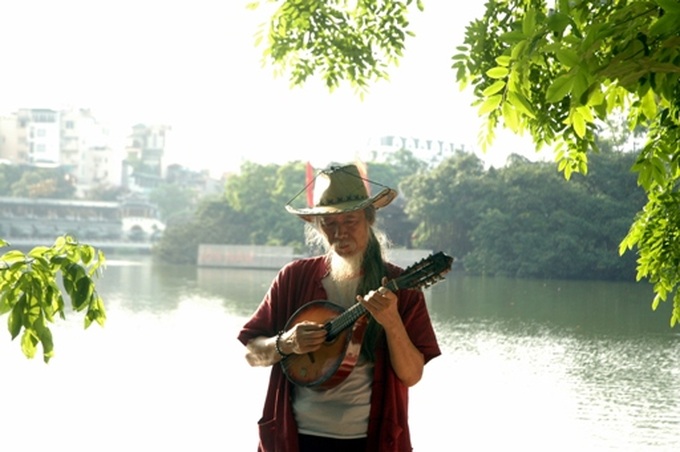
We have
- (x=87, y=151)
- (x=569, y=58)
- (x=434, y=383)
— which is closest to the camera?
(x=569, y=58)

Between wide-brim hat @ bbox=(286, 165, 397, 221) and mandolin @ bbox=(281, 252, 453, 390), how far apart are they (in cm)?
16

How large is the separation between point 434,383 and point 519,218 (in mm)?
27465

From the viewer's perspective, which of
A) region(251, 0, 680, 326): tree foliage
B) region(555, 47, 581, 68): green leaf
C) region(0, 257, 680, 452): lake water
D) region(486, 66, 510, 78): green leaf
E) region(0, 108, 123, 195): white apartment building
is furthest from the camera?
region(0, 108, 123, 195): white apartment building

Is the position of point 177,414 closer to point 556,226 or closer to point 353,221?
point 353,221

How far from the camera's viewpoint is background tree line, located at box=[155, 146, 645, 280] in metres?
41.3

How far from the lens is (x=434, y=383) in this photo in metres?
15.8

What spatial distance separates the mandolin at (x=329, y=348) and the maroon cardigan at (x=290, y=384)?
34 mm

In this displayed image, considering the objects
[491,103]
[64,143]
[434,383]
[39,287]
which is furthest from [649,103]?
[64,143]

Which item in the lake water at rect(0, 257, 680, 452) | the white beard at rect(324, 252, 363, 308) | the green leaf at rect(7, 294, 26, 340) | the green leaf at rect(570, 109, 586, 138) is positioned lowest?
the lake water at rect(0, 257, 680, 452)

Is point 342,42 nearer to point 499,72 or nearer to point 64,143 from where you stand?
point 499,72

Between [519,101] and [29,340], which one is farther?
[29,340]

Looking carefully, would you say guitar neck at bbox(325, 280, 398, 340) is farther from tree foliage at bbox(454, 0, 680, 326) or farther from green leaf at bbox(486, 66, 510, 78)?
green leaf at bbox(486, 66, 510, 78)

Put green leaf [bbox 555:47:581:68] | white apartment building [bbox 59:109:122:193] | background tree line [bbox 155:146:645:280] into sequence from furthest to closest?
white apartment building [bbox 59:109:122:193] → background tree line [bbox 155:146:645:280] → green leaf [bbox 555:47:581:68]

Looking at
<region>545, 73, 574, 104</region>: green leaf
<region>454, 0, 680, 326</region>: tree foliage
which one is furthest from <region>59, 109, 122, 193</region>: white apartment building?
<region>545, 73, 574, 104</region>: green leaf
